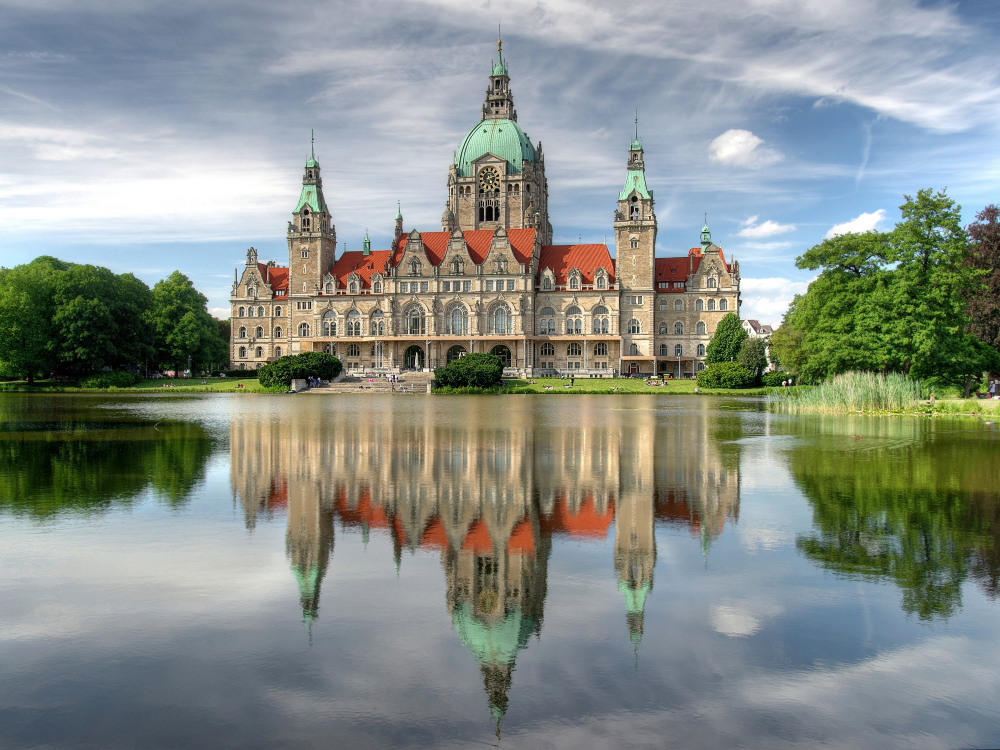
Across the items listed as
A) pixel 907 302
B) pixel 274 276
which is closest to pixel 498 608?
pixel 907 302

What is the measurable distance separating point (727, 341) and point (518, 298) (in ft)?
78.0

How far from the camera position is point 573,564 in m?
9.45

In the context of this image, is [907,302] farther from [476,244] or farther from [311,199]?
[311,199]

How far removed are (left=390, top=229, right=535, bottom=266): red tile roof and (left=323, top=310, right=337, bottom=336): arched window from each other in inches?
404

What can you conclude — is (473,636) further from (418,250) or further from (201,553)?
(418,250)

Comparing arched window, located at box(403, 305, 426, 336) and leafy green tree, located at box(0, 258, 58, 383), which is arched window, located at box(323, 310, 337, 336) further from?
leafy green tree, located at box(0, 258, 58, 383)

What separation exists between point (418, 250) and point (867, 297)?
54809 mm

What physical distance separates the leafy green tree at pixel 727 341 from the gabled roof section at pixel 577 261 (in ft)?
52.0

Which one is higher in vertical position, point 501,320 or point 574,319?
point 574,319

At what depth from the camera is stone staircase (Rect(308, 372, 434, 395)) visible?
63906mm

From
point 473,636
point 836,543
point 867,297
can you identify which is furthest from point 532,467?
point 867,297

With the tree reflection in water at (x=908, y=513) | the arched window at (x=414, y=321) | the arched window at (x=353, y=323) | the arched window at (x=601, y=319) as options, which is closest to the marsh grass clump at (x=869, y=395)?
the tree reflection in water at (x=908, y=513)

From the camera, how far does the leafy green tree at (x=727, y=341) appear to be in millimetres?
72812

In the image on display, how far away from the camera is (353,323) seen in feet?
300
